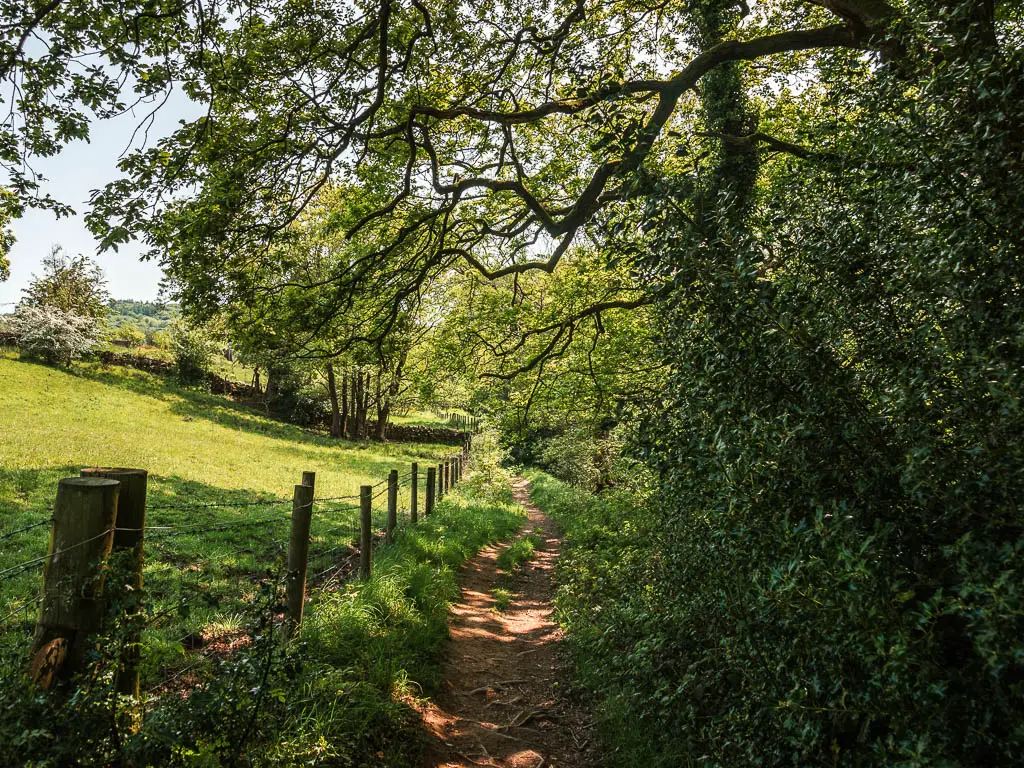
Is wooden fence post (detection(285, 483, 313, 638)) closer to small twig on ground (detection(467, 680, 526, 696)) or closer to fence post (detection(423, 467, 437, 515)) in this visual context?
small twig on ground (detection(467, 680, 526, 696))

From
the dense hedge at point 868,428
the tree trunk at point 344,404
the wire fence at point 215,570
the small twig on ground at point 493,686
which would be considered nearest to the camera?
the dense hedge at point 868,428

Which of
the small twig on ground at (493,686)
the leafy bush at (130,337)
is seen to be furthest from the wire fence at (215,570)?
the leafy bush at (130,337)

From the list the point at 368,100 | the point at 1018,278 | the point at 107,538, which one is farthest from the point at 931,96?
the point at 368,100

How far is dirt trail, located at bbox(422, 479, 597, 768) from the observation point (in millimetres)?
4625

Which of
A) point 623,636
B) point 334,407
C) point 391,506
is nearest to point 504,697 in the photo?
point 623,636

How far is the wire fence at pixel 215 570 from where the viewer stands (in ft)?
10.3

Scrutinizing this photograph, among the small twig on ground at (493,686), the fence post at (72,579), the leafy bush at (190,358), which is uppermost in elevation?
the leafy bush at (190,358)

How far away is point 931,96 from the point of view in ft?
8.40

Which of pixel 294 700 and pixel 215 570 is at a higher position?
pixel 294 700

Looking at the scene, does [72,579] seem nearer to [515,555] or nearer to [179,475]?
[515,555]

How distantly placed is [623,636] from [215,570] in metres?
6.45

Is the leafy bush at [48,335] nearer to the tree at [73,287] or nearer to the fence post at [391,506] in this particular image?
the tree at [73,287]

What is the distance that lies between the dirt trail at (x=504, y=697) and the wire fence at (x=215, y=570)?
1.67 metres

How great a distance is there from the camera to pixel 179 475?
1500cm
